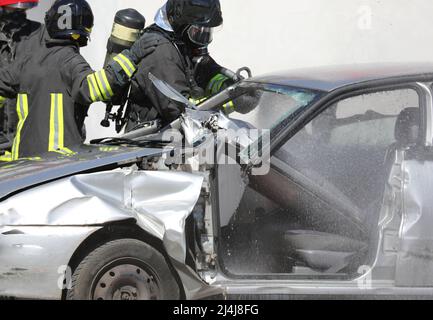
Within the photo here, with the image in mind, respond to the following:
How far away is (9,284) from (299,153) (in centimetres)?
149

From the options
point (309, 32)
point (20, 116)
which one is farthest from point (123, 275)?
point (309, 32)

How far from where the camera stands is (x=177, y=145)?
14.0ft

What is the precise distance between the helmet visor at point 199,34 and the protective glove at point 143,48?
1.03 feet

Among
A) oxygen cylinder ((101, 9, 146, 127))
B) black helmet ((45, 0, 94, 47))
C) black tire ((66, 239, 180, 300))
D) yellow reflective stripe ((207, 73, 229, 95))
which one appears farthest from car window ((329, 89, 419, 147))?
oxygen cylinder ((101, 9, 146, 127))

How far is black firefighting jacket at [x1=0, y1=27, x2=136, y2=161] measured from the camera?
518 centimetres

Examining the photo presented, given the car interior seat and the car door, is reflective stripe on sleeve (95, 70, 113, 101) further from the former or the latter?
the car interior seat

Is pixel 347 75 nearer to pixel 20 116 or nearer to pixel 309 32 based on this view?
pixel 20 116

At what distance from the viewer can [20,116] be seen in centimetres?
533

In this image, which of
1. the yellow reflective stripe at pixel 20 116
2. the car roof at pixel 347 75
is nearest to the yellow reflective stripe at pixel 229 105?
the car roof at pixel 347 75

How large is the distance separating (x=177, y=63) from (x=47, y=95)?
80cm

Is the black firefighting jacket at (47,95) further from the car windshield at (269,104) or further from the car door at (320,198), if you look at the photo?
the car door at (320,198)

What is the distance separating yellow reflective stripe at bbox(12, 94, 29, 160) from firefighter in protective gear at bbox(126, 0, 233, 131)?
0.68 m
